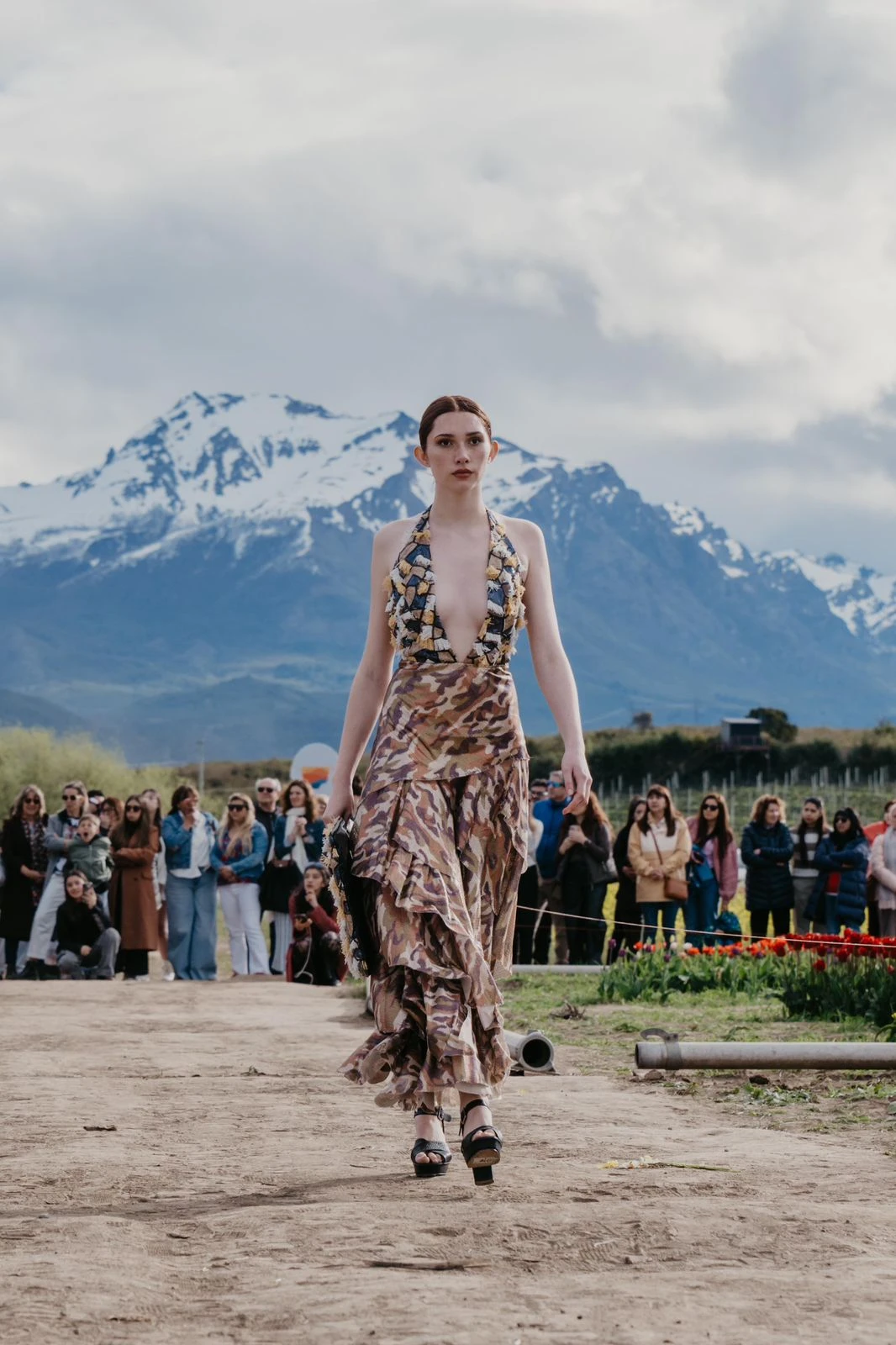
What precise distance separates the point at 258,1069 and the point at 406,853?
3.73 meters

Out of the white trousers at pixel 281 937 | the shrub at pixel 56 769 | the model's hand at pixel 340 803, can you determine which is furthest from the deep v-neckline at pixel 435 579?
the shrub at pixel 56 769

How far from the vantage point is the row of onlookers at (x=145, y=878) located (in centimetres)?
1752

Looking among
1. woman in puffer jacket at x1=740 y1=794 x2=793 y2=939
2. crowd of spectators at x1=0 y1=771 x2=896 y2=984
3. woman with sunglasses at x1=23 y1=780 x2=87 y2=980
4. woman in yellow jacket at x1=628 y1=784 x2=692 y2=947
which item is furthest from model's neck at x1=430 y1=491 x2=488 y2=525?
woman with sunglasses at x1=23 y1=780 x2=87 y2=980

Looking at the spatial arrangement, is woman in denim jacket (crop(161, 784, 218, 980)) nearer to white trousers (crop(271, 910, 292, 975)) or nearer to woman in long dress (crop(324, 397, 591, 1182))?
white trousers (crop(271, 910, 292, 975))

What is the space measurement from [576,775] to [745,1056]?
6.11ft

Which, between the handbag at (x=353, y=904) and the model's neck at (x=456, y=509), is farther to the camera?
the model's neck at (x=456, y=509)

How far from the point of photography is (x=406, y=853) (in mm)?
5738

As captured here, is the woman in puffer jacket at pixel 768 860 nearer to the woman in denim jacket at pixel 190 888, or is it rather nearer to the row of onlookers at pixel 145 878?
the row of onlookers at pixel 145 878

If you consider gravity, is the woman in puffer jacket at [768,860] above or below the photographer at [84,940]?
above

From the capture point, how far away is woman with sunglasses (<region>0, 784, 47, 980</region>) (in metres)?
17.9

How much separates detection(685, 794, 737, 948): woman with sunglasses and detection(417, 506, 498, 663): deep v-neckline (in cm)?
1145

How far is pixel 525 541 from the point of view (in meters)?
6.23

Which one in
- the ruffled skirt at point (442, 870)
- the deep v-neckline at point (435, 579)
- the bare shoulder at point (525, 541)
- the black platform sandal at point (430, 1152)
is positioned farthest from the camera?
the bare shoulder at point (525, 541)

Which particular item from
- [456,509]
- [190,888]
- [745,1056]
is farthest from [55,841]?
[456,509]
